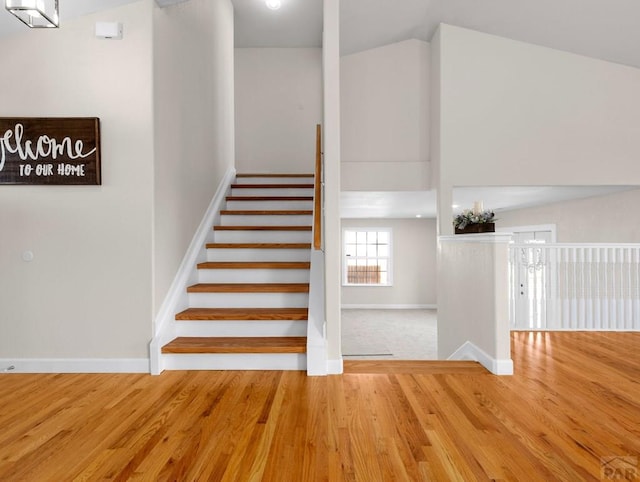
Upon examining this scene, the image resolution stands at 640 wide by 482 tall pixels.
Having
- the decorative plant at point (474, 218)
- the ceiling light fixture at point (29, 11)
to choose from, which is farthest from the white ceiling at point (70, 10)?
the decorative plant at point (474, 218)

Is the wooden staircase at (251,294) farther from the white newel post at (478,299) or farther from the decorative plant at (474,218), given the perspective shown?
the decorative plant at (474,218)

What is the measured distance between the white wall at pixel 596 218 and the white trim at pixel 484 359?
10.3 ft

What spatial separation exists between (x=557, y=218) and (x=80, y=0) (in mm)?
6919

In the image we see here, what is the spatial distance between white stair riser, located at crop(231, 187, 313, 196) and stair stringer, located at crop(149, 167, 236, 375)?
43 cm

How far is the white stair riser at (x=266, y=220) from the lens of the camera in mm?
4281

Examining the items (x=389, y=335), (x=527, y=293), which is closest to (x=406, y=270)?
(x=389, y=335)

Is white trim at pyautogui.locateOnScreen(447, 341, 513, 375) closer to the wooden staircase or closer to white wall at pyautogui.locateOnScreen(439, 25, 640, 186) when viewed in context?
the wooden staircase

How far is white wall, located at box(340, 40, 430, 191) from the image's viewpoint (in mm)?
5305

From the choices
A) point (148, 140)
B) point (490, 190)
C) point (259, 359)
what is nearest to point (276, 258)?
point (259, 359)

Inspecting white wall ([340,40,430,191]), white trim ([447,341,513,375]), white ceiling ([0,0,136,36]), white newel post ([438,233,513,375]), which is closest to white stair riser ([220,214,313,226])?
white wall ([340,40,430,191])

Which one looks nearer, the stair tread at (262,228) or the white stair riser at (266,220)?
the stair tread at (262,228)

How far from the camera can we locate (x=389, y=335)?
7566mm

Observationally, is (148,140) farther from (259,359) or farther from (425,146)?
(425,146)

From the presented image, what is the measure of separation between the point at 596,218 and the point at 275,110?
5209 millimetres
